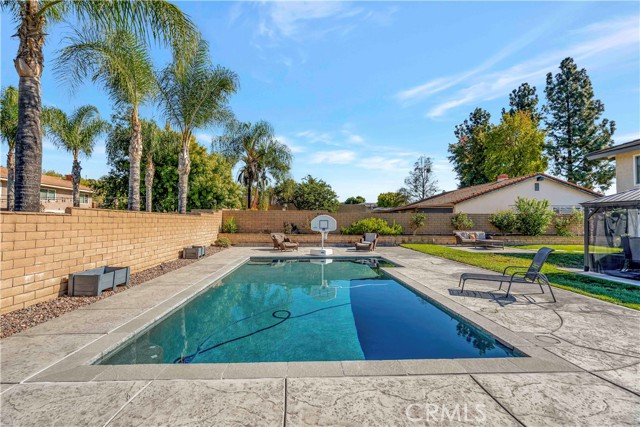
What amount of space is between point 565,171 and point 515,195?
21275 millimetres

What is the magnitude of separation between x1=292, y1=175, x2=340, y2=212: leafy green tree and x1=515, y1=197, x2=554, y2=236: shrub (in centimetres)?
1653

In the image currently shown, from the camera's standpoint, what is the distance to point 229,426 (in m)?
2.49

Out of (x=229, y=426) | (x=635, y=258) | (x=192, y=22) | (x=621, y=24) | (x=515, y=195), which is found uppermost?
(x=621, y=24)

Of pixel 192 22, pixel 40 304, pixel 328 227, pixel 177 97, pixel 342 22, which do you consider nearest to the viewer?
pixel 40 304

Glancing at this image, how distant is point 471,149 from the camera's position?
141ft

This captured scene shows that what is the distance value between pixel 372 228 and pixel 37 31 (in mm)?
18103

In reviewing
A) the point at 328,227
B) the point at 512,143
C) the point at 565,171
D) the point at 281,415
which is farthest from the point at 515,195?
the point at 281,415

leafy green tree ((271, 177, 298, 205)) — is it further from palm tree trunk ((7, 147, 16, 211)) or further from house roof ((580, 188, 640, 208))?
house roof ((580, 188, 640, 208))

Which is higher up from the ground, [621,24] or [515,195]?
[621,24]

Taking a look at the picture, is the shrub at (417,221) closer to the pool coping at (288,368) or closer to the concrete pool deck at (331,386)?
the concrete pool deck at (331,386)

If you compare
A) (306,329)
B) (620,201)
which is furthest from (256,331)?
(620,201)

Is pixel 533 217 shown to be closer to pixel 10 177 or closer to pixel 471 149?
pixel 471 149

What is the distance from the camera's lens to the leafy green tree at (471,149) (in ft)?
137

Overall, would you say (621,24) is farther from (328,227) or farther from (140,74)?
(140,74)
